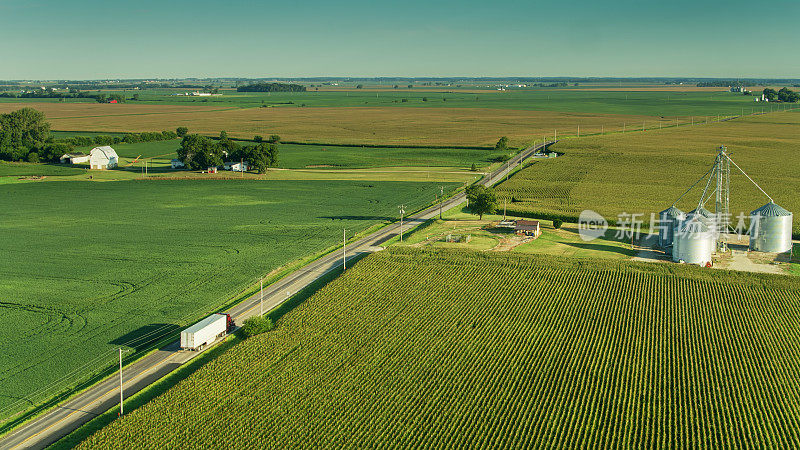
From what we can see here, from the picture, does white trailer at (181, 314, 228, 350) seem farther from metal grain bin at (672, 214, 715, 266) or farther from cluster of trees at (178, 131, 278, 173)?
cluster of trees at (178, 131, 278, 173)

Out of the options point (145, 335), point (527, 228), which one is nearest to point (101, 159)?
point (527, 228)

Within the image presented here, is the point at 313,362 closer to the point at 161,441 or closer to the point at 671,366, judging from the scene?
the point at 161,441

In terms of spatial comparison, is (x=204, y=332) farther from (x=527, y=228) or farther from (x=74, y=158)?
(x=74, y=158)

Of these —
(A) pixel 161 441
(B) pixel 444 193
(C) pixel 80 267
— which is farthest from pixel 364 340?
(B) pixel 444 193

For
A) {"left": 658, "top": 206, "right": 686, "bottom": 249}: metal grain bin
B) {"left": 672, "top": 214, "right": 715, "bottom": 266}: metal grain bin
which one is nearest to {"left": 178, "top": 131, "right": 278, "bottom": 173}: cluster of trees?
{"left": 658, "top": 206, "right": 686, "bottom": 249}: metal grain bin

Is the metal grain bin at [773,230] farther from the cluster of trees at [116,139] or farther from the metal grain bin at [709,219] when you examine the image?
the cluster of trees at [116,139]
